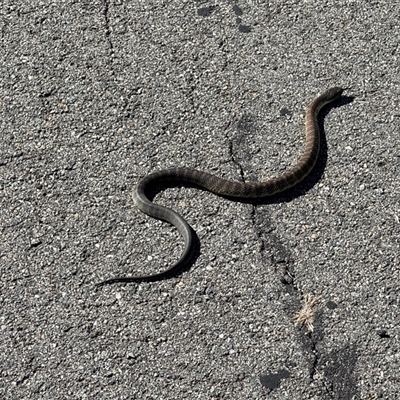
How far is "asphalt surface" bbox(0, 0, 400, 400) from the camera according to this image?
4.60 metres

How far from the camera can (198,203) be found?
559 cm

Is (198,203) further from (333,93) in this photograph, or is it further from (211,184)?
(333,93)

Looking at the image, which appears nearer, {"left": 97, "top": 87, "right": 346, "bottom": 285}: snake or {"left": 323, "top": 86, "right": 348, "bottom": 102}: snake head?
{"left": 97, "top": 87, "right": 346, "bottom": 285}: snake

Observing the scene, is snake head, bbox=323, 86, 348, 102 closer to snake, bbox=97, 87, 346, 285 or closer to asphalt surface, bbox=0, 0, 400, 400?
asphalt surface, bbox=0, 0, 400, 400

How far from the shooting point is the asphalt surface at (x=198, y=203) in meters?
4.60

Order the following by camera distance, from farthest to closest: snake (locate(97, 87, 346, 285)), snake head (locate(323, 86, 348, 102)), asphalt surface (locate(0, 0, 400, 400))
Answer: snake head (locate(323, 86, 348, 102)) → snake (locate(97, 87, 346, 285)) → asphalt surface (locate(0, 0, 400, 400))

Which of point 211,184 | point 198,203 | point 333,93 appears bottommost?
point 198,203

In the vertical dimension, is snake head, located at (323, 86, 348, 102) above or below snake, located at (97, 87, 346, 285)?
above

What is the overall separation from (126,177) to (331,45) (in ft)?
7.52

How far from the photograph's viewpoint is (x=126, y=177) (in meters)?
5.73

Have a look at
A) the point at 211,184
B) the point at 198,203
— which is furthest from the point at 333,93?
the point at 198,203

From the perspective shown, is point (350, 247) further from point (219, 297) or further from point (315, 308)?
point (219, 297)

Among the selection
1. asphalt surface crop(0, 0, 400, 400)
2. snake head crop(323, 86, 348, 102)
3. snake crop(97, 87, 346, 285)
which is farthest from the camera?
snake head crop(323, 86, 348, 102)

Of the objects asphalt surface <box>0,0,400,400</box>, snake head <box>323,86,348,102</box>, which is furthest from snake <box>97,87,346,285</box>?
snake head <box>323,86,348,102</box>
